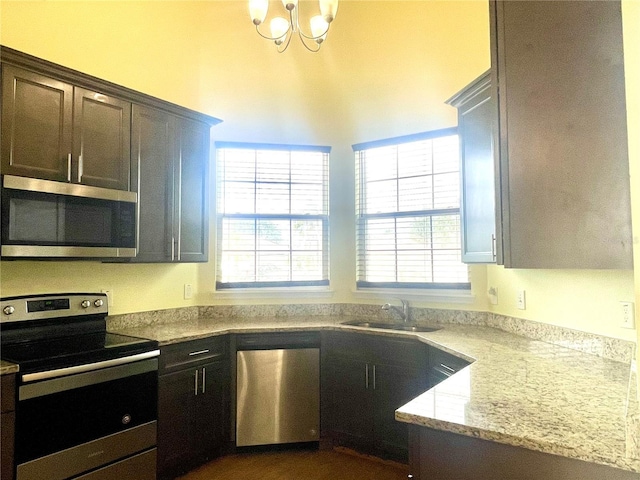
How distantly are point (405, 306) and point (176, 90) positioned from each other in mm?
2448

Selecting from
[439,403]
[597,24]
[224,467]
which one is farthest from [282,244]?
[597,24]

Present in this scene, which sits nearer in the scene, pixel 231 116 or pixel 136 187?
pixel 136 187

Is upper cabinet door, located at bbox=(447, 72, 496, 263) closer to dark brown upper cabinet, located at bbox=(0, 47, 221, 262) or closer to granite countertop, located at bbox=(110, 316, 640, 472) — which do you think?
granite countertop, located at bbox=(110, 316, 640, 472)

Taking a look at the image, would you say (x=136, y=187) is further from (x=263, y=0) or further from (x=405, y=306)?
(x=405, y=306)

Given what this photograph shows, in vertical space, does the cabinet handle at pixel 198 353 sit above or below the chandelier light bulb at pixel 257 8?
below

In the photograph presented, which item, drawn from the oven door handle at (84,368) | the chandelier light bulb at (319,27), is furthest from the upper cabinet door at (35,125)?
the chandelier light bulb at (319,27)

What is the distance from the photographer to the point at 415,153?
134 inches

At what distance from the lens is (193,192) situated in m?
3.07

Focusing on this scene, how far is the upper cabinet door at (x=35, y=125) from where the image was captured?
206 centimetres

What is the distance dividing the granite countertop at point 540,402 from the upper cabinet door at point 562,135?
45cm

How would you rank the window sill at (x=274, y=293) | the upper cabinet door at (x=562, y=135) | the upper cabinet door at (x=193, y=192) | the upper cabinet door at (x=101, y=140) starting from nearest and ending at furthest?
the upper cabinet door at (x=562, y=135) → the upper cabinet door at (x=101, y=140) → the upper cabinet door at (x=193, y=192) → the window sill at (x=274, y=293)

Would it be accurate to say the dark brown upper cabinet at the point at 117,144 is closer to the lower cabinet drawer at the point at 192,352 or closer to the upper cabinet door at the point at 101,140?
the upper cabinet door at the point at 101,140

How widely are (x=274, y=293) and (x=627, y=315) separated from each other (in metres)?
2.37

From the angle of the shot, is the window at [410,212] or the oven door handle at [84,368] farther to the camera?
the window at [410,212]
